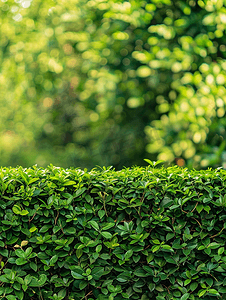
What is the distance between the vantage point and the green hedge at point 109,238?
2455 mm

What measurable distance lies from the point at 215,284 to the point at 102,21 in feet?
13.9

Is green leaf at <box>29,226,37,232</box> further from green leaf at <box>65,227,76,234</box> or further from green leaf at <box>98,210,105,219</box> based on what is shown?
green leaf at <box>98,210,105,219</box>

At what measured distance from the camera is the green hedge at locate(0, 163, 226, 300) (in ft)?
8.05

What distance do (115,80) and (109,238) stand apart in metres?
2.69

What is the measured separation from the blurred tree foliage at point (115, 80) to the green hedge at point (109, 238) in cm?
115

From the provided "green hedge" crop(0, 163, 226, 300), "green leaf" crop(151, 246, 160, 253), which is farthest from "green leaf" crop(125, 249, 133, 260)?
"green leaf" crop(151, 246, 160, 253)

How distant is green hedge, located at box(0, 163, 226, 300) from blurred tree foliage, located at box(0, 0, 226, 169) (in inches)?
45.1

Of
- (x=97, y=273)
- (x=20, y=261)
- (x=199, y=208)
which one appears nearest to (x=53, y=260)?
(x=20, y=261)

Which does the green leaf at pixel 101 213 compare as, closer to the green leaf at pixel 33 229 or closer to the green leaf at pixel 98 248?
the green leaf at pixel 98 248

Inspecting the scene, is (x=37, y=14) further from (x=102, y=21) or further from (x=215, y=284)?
(x=215, y=284)

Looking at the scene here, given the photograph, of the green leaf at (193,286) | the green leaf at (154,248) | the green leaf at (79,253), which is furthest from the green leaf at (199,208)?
the green leaf at (79,253)

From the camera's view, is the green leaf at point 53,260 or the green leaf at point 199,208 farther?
the green leaf at point 199,208

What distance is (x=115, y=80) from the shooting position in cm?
448

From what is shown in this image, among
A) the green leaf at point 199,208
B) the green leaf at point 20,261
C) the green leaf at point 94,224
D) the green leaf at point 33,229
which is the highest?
the green leaf at point 199,208
